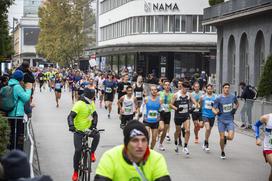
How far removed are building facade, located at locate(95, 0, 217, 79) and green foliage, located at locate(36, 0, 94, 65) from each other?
19440 mm

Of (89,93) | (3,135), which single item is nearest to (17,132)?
(89,93)

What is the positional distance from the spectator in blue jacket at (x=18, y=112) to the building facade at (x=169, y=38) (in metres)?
41.1

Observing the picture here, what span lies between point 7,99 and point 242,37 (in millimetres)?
27322

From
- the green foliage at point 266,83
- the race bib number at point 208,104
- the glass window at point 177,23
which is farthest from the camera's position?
the glass window at point 177,23

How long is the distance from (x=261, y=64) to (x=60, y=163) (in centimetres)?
2199

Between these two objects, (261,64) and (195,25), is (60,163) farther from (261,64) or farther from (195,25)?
(195,25)

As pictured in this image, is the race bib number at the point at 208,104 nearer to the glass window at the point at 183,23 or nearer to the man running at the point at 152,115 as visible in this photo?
the man running at the point at 152,115

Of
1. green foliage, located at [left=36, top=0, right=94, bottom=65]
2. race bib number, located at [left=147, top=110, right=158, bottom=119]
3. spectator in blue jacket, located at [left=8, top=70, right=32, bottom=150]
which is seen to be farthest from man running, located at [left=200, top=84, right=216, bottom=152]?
green foliage, located at [left=36, top=0, right=94, bottom=65]

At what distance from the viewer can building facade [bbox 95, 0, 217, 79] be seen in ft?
187

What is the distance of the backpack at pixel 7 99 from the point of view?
38.9 ft

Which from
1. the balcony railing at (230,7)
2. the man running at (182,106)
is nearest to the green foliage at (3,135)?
the man running at (182,106)

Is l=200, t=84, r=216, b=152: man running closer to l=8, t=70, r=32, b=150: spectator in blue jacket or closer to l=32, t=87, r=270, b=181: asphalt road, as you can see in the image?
l=32, t=87, r=270, b=181: asphalt road

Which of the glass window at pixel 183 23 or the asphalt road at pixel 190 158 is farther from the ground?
the glass window at pixel 183 23

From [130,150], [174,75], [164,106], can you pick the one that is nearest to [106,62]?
[174,75]
